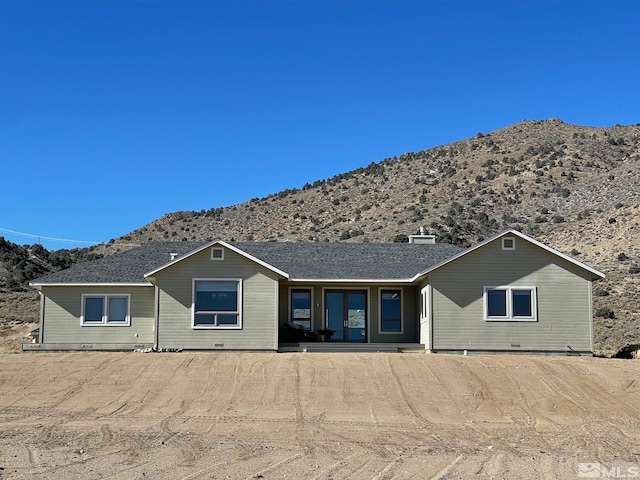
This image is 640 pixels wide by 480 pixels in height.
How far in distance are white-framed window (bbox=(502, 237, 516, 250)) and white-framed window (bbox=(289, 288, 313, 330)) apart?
686 cm

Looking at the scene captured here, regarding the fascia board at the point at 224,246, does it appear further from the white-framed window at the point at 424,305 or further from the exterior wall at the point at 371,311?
the white-framed window at the point at 424,305

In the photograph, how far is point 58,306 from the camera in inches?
1152

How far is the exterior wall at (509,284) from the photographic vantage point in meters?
27.6

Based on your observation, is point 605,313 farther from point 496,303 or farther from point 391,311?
point 391,311

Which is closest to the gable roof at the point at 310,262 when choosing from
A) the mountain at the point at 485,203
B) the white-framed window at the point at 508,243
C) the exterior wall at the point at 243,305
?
the white-framed window at the point at 508,243

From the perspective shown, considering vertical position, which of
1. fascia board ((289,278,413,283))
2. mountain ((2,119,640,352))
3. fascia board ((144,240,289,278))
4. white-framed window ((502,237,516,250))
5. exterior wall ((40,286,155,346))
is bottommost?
exterior wall ((40,286,155,346))

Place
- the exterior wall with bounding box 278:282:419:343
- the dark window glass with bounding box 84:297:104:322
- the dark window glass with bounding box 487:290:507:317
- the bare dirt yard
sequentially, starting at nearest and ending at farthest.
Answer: the bare dirt yard, the dark window glass with bounding box 487:290:507:317, the dark window glass with bounding box 84:297:104:322, the exterior wall with bounding box 278:282:419:343

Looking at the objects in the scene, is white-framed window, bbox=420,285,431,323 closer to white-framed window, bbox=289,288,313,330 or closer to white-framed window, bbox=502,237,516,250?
white-framed window, bbox=502,237,516,250

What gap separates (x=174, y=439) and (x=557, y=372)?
12.1 metres

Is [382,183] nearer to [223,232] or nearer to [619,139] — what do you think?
[223,232]

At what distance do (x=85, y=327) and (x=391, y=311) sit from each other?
34.5 ft

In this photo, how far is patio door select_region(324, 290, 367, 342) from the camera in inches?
1180

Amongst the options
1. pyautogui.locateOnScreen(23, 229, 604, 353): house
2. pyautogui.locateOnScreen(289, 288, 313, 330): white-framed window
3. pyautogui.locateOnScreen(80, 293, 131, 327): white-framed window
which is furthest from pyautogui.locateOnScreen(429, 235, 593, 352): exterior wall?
pyautogui.locateOnScreen(80, 293, 131, 327): white-framed window

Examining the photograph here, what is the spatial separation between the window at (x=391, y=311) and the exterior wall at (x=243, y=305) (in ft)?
13.9
